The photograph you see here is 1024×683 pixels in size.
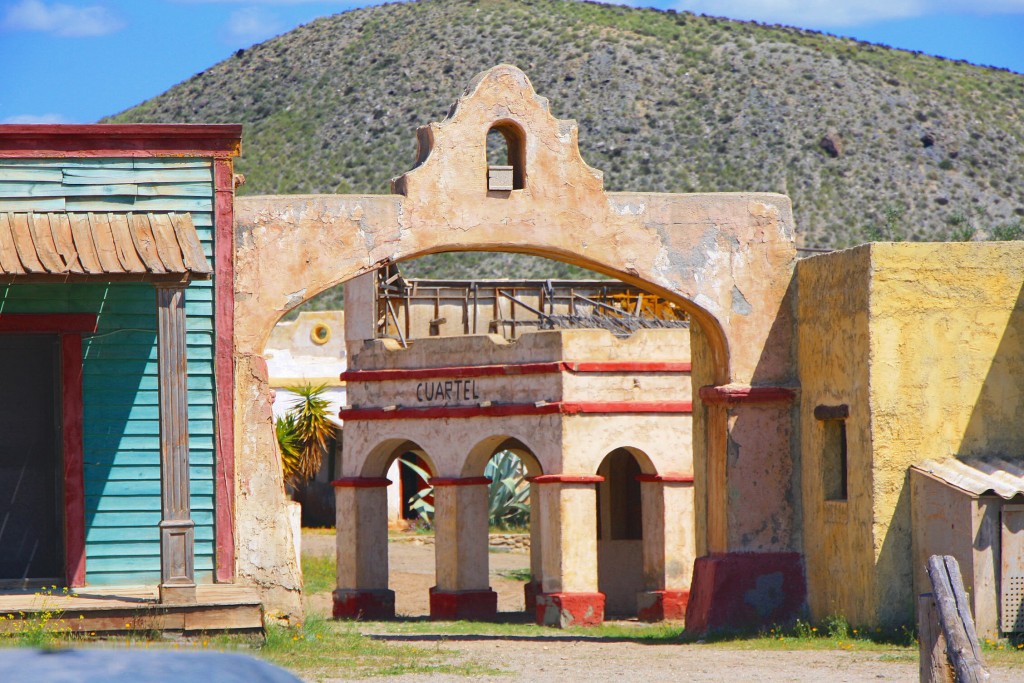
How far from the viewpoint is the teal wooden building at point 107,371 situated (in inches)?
530

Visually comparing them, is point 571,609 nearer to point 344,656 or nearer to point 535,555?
point 535,555

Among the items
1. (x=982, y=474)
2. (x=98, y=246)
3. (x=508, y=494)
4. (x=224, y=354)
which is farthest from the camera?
(x=508, y=494)

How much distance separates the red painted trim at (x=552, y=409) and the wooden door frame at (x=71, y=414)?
9.23m

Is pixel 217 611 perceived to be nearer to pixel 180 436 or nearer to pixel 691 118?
pixel 180 436

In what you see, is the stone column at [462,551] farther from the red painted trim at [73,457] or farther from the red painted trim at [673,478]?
the red painted trim at [73,457]

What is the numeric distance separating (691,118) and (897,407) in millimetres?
39925

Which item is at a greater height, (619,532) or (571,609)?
(619,532)

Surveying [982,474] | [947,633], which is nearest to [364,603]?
[982,474]

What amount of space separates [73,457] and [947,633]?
7.45 m

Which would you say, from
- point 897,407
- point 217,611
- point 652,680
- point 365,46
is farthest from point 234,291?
point 365,46

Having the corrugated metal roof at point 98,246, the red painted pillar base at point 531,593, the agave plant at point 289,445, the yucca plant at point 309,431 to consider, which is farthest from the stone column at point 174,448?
the yucca plant at point 309,431

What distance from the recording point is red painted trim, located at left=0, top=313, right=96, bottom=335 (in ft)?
44.1

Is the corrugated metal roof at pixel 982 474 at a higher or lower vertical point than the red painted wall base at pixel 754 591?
higher

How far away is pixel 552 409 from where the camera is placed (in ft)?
71.4
